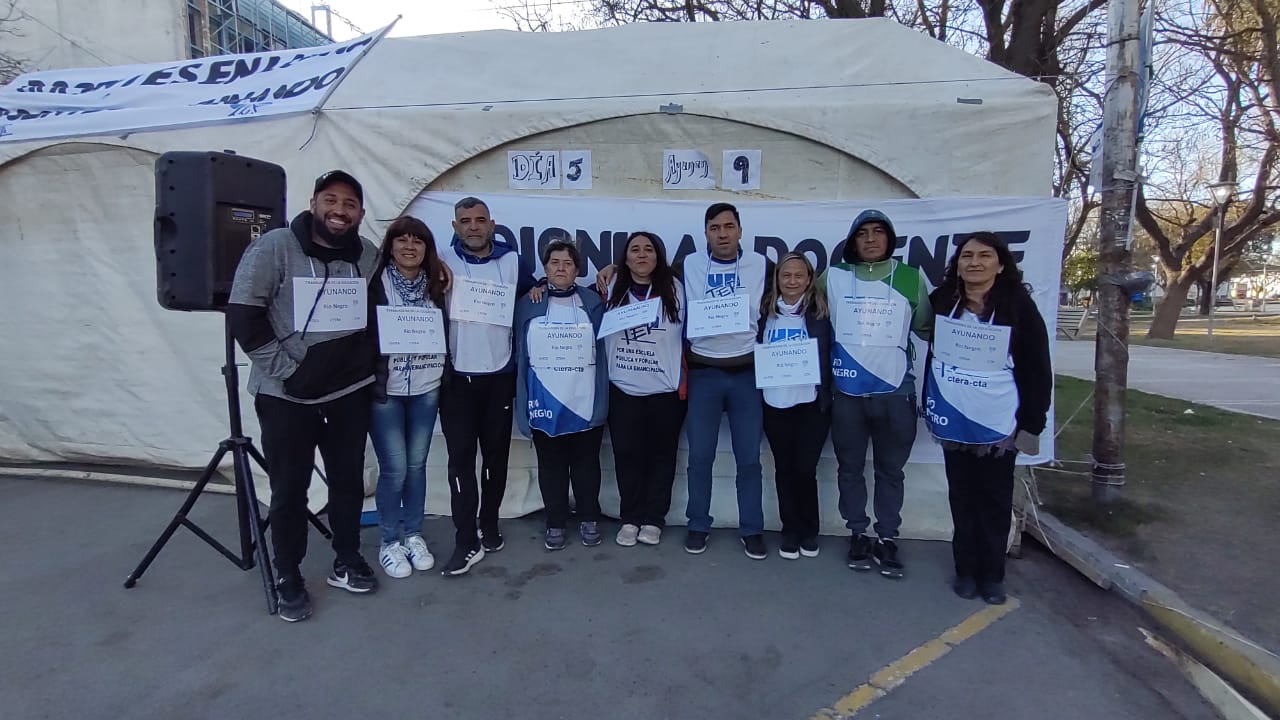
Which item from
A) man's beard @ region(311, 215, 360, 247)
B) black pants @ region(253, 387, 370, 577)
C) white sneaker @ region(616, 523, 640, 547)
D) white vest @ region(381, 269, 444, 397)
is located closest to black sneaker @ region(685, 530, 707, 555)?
white sneaker @ region(616, 523, 640, 547)

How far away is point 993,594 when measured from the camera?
335 centimetres

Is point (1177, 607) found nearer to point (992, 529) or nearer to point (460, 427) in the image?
point (992, 529)

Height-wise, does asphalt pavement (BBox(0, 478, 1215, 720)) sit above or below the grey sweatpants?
below

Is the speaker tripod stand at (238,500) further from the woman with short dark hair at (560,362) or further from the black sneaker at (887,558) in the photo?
the black sneaker at (887,558)

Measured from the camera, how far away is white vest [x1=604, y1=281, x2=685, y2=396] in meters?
3.70

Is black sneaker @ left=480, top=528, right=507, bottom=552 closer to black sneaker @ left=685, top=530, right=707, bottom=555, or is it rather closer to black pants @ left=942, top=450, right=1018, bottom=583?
black sneaker @ left=685, top=530, right=707, bottom=555

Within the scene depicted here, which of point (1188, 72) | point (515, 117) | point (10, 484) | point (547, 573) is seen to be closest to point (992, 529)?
point (547, 573)

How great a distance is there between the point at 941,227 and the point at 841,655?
98.4 inches

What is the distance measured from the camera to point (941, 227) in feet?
13.0

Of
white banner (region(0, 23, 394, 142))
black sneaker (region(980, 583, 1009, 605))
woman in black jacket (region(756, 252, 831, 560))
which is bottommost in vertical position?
black sneaker (region(980, 583, 1009, 605))

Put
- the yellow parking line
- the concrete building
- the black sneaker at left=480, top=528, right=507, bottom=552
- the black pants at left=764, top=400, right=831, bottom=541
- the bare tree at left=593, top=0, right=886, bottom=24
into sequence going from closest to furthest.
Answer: the yellow parking line → the black pants at left=764, top=400, right=831, bottom=541 → the black sneaker at left=480, top=528, right=507, bottom=552 → the bare tree at left=593, top=0, right=886, bottom=24 → the concrete building

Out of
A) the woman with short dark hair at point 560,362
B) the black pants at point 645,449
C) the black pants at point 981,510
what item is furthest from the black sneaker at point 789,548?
the woman with short dark hair at point 560,362

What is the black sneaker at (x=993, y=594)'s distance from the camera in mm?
3340

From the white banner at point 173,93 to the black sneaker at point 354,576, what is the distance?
2859 millimetres
